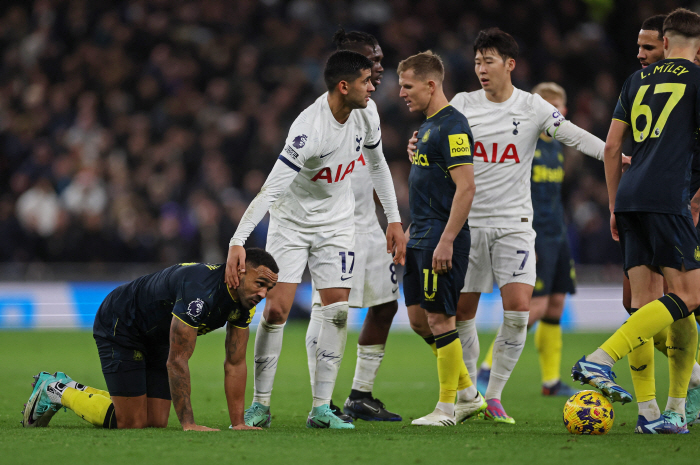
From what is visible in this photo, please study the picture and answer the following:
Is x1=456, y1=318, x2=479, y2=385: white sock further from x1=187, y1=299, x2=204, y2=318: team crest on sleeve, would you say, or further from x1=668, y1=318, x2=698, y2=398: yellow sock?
x1=187, y1=299, x2=204, y2=318: team crest on sleeve

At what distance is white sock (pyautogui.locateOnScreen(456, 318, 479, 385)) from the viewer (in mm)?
6340

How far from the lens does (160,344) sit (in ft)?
18.7

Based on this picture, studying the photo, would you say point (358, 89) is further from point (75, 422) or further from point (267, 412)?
point (75, 422)

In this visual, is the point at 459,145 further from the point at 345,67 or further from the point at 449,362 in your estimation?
the point at 449,362

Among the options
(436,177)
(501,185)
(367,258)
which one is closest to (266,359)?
(367,258)

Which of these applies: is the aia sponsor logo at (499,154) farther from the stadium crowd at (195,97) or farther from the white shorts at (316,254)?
the stadium crowd at (195,97)

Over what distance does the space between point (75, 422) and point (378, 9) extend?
13800 mm

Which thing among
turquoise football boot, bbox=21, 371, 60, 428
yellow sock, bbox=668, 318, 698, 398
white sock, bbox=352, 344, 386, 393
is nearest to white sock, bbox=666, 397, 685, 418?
yellow sock, bbox=668, 318, 698, 398

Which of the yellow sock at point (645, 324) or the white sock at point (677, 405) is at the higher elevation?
the yellow sock at point (645, 324)

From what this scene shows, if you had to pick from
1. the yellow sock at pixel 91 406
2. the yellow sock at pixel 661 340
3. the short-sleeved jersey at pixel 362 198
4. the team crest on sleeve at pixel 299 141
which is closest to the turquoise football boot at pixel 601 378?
the yellow sock at pixel 661 340

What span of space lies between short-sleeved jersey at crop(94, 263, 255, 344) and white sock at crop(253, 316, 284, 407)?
465 mm

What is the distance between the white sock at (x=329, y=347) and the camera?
5672 mm

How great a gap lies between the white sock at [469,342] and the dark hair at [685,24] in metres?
2.45

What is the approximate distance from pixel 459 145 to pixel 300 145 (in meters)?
1.04
